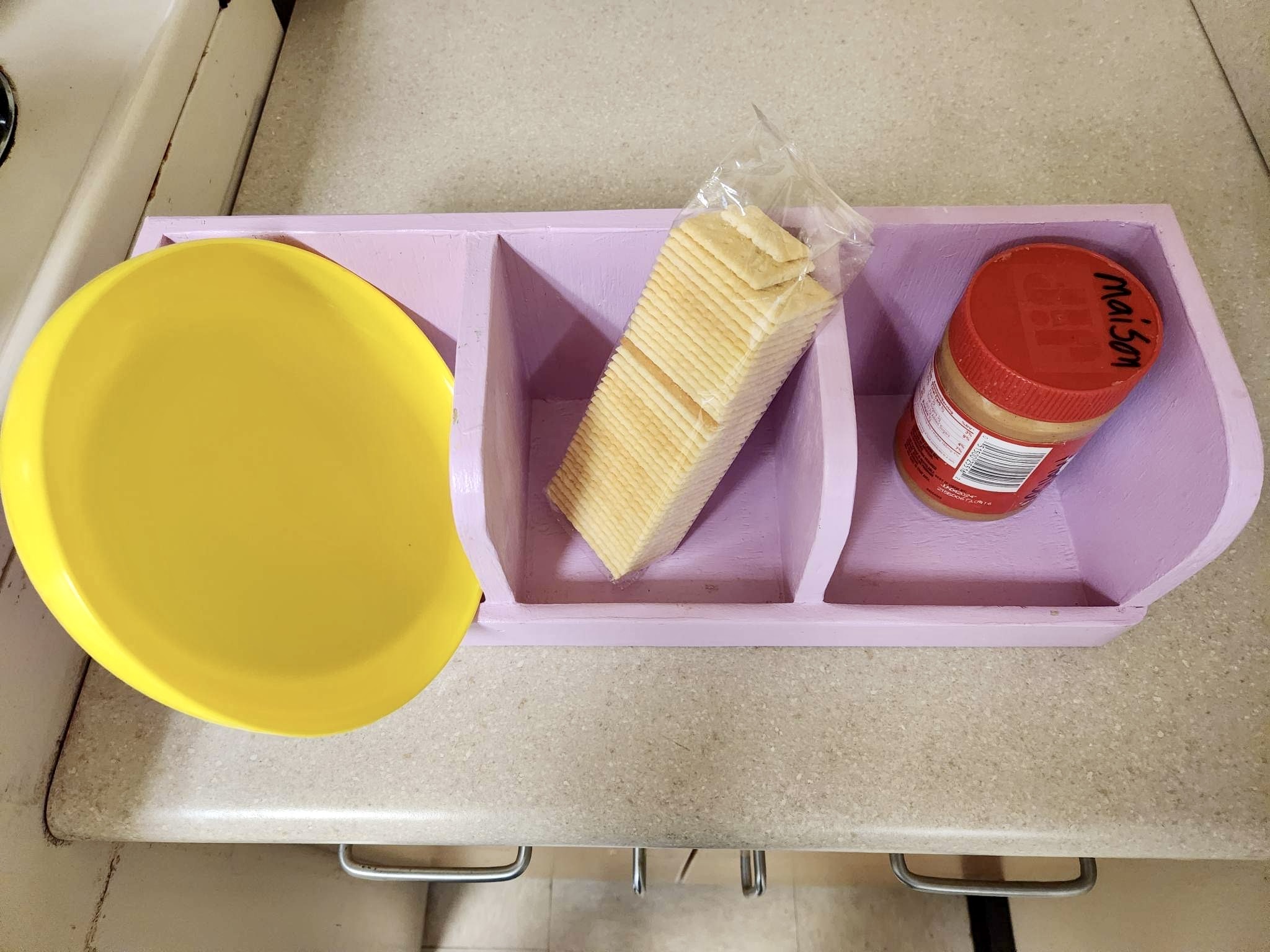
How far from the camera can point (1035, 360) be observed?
44cm

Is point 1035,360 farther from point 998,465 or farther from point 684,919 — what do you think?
point 684,919

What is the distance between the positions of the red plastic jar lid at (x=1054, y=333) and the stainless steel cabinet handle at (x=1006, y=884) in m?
0.42

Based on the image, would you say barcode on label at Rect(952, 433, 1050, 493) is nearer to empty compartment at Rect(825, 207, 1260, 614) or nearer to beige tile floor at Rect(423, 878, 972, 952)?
empty compartment at Rect(825, 207, 1260, 614)

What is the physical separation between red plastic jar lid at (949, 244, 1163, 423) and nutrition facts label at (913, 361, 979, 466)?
0.03m

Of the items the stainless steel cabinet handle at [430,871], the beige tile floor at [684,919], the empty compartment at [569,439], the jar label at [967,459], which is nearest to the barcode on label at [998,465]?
the jar label at [967,459]

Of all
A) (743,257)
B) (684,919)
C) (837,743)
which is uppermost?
(743,257)

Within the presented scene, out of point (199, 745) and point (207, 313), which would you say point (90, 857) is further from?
point (207, 313)

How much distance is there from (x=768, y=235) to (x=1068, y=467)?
300 mm

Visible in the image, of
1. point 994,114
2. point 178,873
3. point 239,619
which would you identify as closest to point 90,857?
point 178,873

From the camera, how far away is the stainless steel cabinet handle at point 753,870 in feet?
2.34

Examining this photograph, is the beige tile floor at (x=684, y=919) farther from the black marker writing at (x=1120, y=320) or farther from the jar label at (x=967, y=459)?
the black marker writing at (x=1120, y=320)

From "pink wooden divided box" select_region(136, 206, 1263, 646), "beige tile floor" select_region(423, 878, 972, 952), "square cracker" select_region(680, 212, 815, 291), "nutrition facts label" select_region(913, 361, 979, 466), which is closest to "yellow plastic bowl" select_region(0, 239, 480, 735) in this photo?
"pink wooden divided box" select_region(136, 206, 1263, 646)

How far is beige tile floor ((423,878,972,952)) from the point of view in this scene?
43.9 inches

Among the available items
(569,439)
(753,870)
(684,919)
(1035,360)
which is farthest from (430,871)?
(1035,360)
